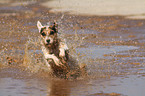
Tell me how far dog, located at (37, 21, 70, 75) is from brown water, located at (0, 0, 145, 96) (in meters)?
0.43

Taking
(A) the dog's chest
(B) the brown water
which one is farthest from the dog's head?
(B) the brown water

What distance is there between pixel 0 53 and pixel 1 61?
1.60 m

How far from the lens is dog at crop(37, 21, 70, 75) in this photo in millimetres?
9469

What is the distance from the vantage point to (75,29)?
20703 millimetres

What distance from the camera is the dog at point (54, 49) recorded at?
31.1ft

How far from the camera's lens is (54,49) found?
975 cm

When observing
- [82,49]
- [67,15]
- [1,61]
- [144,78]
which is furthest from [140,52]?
[67,15]

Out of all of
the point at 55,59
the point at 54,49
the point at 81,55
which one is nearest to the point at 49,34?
the point at 54,49

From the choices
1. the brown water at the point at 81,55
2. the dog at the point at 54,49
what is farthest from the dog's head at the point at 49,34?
the brown water at the point at 81,55

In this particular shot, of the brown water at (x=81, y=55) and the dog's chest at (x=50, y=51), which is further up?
the dog's chest at (x=50, y=51)

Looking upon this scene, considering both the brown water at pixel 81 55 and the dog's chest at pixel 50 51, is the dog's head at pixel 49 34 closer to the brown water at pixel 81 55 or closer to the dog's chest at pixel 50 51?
the dog's chest at pixel 50 51

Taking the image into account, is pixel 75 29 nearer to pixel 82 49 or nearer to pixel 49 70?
pixel 82 49

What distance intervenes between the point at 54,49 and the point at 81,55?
3.68 metres

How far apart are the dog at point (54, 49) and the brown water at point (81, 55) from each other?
43 cm
